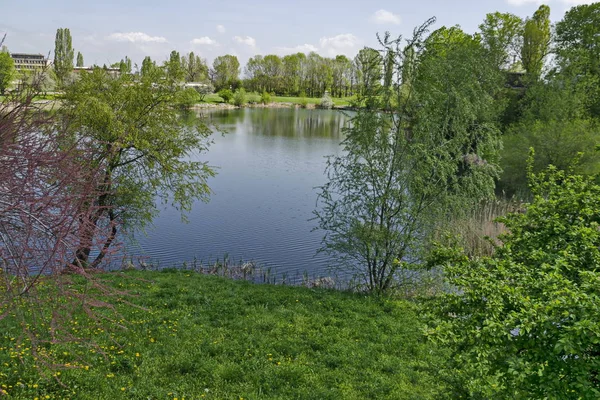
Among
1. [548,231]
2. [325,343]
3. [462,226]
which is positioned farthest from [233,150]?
[548,231]

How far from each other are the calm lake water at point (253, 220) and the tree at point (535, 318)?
7930 millimetres

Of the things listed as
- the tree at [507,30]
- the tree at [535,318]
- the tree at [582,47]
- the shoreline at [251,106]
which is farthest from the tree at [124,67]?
the shoreline at [251,106]

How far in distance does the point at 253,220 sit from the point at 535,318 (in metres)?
17.6

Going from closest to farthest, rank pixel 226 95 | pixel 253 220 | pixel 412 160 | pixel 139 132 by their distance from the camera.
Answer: pixel 412 160, pixel 139 132, pixel 253 220, pixel 226 95

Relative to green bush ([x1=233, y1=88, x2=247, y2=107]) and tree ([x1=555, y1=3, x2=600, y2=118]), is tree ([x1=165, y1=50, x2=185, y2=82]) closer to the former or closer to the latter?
tree ([x1=555, y1=3, x2=600, y2=118])

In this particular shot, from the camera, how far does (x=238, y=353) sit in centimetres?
782

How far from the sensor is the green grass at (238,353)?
6426 mm

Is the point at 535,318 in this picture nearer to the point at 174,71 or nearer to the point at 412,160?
the point at 412,160

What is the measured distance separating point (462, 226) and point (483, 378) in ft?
43.4

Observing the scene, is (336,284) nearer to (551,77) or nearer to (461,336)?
(461,336)

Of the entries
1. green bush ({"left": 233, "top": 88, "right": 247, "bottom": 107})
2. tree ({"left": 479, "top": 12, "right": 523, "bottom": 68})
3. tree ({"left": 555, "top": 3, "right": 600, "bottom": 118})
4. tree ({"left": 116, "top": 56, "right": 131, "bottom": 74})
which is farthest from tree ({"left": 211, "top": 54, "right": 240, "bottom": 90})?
tree ({"left": 116, "top": 56, "right": 131, "bottom": 74})

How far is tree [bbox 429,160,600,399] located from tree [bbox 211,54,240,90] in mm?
106096

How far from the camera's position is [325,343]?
8.63 metres

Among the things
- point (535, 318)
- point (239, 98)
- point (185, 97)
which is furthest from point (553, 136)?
point (239, 98)
